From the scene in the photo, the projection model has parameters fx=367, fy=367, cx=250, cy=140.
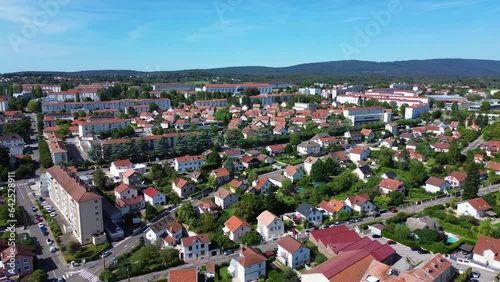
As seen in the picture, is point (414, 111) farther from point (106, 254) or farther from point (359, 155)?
point (106, 254)

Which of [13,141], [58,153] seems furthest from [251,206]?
[13,141]

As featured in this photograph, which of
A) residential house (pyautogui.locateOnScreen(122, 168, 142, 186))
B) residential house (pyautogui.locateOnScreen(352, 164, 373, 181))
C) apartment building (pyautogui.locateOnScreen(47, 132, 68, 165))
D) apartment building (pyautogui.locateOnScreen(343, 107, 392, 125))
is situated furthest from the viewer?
apartment building (pyautogui.locateOnScreen(343, 107, 392, 125))

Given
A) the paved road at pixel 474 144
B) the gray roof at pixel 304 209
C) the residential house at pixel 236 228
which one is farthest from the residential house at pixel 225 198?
the paved road at pixel 474 144

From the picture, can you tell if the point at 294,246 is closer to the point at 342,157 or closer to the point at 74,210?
the point at 74,210

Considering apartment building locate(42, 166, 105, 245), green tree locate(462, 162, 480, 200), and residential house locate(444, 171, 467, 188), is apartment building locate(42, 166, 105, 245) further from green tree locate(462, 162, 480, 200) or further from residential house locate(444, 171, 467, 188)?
residential house locate(444, 171, 467, 188)

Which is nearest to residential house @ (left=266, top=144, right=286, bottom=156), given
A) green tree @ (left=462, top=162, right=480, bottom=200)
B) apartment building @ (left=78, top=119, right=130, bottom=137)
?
green tree @ (left=462, top=162, right=480, bottom=200)

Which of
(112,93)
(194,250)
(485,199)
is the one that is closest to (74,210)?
(194,250)

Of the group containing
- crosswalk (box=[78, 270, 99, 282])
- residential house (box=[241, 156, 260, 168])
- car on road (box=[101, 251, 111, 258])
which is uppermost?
residential house (box=[241, 156, 260, 168])

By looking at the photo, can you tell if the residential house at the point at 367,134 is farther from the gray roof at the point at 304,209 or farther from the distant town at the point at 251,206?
the gray roof at the point at 304,209
